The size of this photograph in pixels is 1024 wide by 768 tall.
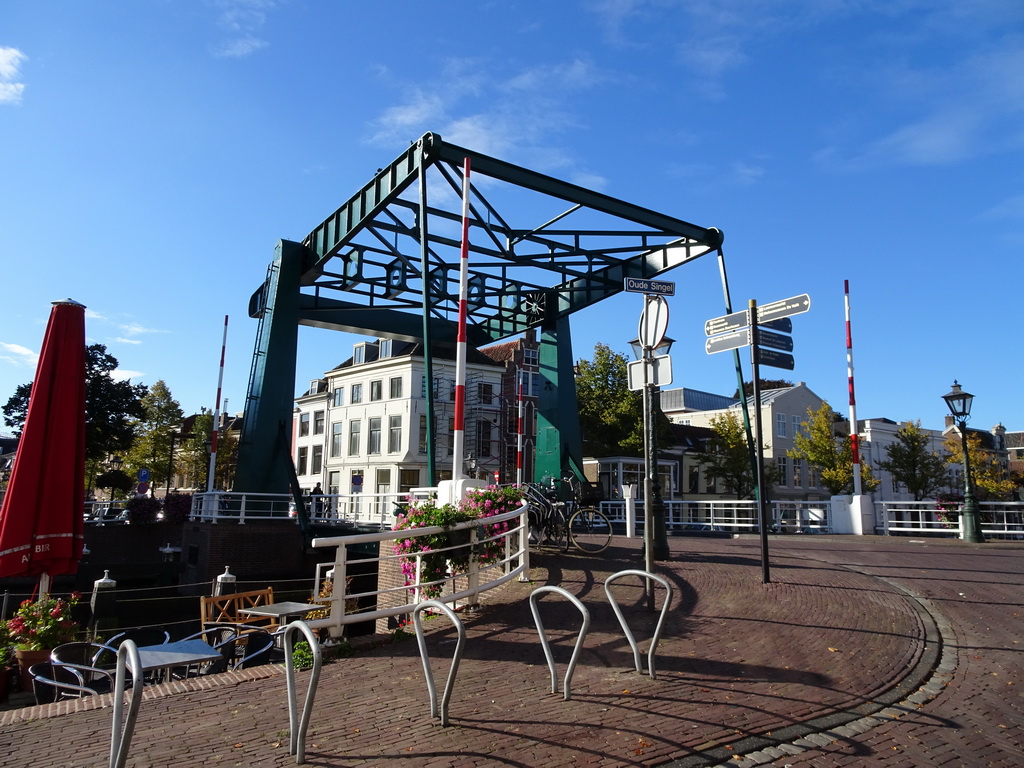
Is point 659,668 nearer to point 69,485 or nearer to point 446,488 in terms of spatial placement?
point 446,488

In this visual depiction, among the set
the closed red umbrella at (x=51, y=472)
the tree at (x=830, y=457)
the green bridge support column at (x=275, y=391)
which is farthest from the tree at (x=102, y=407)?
the tree at (x=830, y=457)

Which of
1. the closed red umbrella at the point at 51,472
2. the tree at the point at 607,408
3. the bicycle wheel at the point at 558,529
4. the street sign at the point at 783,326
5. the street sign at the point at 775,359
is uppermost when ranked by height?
the tree at the point at 607,408

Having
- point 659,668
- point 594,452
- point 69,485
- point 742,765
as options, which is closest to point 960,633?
point 659,668

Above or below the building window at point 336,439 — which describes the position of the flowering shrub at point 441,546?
below

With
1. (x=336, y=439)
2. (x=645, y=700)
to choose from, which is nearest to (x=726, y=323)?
(x=645, y=700)

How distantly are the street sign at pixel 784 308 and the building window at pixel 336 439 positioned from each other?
35.7 meters

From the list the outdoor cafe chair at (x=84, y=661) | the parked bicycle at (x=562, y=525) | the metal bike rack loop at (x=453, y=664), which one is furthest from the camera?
the parked bicycle at (x=562, y=525)

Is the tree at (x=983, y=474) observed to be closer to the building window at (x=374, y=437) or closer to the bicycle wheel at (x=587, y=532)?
the bicycle wheel at (x=587, y=532)

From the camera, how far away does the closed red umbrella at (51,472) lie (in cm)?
777

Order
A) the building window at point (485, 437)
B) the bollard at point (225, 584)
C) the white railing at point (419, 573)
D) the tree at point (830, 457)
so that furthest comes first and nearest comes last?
the building window at point (485, 437) → the tree at point (830, 457) → the bollard at point (225, 584) → the white railing at point (419, 573)

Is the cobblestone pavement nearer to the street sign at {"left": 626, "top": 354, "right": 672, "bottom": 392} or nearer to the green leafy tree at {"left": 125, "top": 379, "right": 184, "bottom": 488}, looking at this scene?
the street sign at {"left": 626, "top": 354, "right": 672, "bottom": 392}

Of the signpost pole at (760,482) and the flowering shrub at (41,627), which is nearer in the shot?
the flowering shrub at (41,627)

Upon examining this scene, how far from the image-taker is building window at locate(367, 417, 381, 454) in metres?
39.2

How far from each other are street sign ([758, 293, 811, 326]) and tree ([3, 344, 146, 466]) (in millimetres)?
29019
